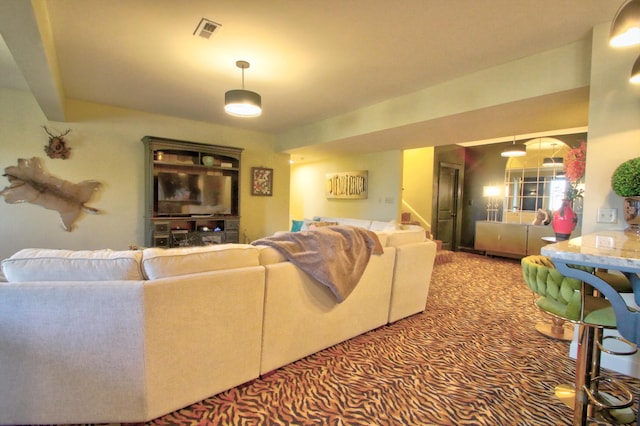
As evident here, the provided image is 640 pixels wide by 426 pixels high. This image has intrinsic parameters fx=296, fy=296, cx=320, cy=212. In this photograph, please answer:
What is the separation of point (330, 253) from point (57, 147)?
14.9 ft

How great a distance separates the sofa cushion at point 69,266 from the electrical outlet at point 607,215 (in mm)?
3128

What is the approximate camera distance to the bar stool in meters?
1.47

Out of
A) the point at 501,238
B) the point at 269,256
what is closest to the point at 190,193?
the point at 269,256

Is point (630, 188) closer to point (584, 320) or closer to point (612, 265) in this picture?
point (584, 320)

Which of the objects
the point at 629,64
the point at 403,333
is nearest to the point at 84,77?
the point at 403,333

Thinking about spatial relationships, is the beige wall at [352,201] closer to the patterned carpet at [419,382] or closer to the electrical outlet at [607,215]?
the patterned carpet at [419,382]

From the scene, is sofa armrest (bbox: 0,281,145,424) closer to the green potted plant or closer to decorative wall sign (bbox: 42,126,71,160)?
the green potted plant

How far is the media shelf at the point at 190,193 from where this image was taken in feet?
15.6

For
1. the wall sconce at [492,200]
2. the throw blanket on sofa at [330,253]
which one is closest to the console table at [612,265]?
the throw blanket on sofa at [330,253]

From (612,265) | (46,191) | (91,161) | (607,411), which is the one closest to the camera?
(612,265)

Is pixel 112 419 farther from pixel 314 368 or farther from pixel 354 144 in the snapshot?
pixel 354 144

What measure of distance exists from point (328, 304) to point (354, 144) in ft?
12.1

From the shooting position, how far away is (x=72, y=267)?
1.50 metres

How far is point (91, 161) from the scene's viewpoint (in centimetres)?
454
